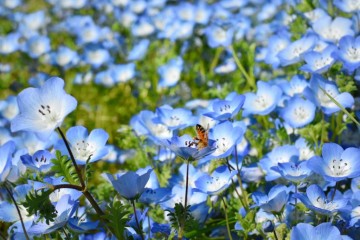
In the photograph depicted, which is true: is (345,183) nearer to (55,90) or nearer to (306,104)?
(306,104)

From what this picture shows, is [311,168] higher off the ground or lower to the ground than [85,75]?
higher

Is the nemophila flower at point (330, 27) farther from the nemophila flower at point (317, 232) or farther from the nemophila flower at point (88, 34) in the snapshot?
the nemophila flower at point (88, 34)

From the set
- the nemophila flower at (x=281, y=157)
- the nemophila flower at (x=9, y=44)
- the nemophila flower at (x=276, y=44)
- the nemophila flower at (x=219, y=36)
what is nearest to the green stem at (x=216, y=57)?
the nemophila flower at (x=219, y=36)

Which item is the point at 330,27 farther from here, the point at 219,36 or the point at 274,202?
the point at 274,202

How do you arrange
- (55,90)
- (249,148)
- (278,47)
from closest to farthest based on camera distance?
(55,90) < (249,148) < (278,47)

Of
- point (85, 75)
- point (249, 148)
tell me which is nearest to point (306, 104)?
point (249, 148)

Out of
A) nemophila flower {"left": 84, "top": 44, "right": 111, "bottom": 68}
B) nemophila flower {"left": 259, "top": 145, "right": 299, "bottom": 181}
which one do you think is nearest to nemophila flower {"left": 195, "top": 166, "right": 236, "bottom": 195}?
nemophila flower {"left": 259, "top": 145, "right": 299, "bottom": 181}

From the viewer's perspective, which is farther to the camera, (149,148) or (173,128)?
(149,148)
